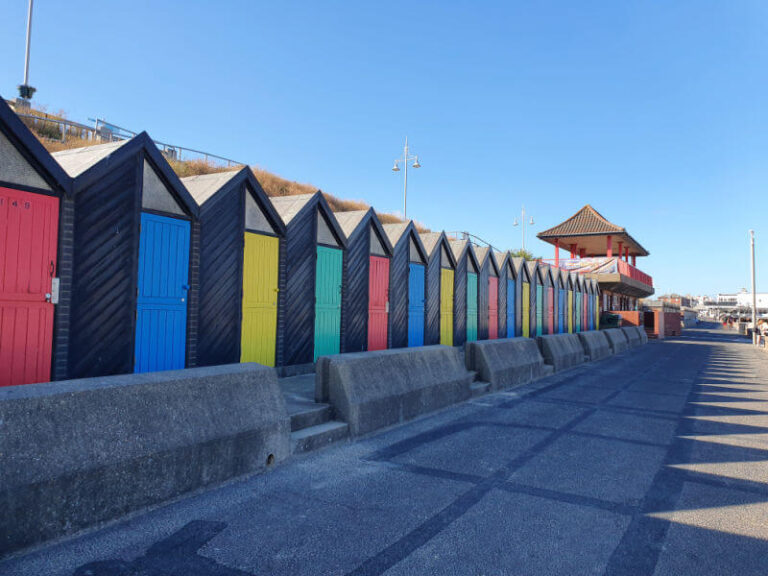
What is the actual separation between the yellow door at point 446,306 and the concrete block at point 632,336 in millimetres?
14350

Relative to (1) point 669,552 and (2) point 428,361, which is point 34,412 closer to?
(1) point 669,552

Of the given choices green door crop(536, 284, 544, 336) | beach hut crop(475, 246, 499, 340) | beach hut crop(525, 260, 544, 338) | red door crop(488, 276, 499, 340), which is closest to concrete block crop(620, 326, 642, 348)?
green door crop(536, 284, 544, 336)

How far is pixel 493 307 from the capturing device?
65.8 ft

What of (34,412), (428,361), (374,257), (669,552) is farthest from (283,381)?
(669,552)

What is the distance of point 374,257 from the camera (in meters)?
12.8

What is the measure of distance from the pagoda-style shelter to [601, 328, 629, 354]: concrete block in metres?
11.0

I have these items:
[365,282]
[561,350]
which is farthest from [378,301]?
[561,350]

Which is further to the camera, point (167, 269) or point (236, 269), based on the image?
point (236, 269)

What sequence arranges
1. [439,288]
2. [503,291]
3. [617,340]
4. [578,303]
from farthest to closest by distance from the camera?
[578,303] → [617,340] → [503,291] → [439,288]

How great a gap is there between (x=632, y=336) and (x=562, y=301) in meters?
4.27

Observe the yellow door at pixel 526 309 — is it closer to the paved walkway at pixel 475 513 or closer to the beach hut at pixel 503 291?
the beach hut at pixel 503 291

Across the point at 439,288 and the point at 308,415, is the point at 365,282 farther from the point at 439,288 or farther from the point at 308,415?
the point at 308,415

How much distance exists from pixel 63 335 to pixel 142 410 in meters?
3.17

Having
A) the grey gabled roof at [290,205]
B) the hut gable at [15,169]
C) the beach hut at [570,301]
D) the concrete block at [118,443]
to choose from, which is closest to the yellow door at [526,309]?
the beach hut at [570,301]
